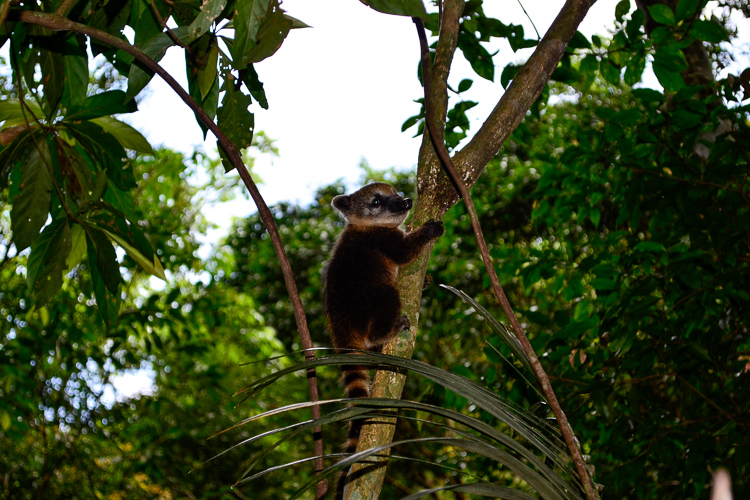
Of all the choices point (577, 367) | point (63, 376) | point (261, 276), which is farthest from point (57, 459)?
point (577, 367)

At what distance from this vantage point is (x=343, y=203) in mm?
4570

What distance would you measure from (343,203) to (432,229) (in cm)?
254

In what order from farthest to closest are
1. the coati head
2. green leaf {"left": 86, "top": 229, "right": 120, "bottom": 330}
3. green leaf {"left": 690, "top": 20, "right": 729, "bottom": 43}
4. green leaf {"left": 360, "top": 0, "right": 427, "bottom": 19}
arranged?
the coati head, green leaf {"left": 690, "top": 20, "right": 729, "bottom": 43}, green leaf {"left": 86, "top": 229, "right": 120, "bottom": 330}, green leaf {"left": 360, "top": 0, "right": 427, "bottom": 19}

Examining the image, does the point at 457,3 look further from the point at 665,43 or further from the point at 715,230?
the point at 715,230

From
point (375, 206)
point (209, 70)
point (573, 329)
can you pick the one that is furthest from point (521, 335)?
point (375, 206)

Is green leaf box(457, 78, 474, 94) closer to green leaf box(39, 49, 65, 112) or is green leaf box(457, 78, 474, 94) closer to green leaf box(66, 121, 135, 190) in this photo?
green leaf box(66, 121, 135, 190)

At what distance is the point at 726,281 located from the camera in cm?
279

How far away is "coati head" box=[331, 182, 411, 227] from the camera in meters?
4.10

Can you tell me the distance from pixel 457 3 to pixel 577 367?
229 cm

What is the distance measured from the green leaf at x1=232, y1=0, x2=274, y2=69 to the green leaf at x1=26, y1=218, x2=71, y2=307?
0.88 m

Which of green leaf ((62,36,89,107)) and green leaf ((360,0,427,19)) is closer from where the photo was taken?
green leaf ((360,0,427,19))

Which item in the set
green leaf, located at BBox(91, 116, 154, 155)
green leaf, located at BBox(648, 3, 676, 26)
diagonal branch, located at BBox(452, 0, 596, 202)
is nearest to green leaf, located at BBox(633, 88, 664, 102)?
green leaf, located at BBox(648, 3, 676, 26)

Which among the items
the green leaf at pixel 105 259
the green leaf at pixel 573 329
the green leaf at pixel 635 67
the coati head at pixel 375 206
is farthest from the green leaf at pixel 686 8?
the green leaf at pixel 105 259

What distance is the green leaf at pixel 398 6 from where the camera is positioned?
4.33 feet
